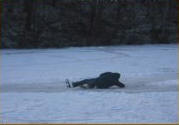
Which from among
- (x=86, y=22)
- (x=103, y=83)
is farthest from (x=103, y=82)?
(x=86, y=22)

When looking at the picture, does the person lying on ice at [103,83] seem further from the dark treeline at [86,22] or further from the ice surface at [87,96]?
the dark treeline at [86,22]

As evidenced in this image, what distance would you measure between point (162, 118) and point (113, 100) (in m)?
2.03

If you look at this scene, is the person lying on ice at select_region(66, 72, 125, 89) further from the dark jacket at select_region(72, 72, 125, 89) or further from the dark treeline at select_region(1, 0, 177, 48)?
the dark treeline at select_region(1, 0, 177, 48)

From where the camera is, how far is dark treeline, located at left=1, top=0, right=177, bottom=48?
3471cm

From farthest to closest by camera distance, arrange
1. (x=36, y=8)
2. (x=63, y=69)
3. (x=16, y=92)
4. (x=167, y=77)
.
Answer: (x=36, y=8) < (x=63, y=69) < (x=167, y=77) < (x=16, y=92)

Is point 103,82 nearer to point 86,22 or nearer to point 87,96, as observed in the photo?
point 87,96

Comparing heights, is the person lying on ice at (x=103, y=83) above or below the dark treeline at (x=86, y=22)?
above

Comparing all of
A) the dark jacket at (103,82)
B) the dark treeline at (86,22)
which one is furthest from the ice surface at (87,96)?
the dark treeline at (86,22)

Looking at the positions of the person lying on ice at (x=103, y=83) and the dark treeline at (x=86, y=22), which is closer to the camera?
the person lying on ice at (x=103, y=83)

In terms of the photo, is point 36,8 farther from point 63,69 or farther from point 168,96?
point 168,96

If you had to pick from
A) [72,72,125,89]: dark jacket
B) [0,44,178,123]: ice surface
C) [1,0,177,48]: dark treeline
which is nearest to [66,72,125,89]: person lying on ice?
[72,72,125,89]: dark jacket

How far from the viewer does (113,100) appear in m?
9.48

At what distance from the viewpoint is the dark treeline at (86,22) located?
34706 mm

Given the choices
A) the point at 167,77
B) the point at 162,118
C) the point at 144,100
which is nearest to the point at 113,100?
the point at 144,100
